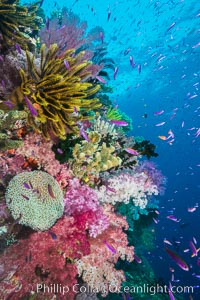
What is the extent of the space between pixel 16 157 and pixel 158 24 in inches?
1607

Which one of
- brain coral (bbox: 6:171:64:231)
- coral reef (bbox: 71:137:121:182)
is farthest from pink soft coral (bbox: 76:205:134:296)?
brain coral (bbox: 6:171:64:231)

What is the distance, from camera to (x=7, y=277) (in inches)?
139

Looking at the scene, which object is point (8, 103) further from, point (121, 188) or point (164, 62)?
point (164, 62)

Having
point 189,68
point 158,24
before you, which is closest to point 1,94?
point 158,24

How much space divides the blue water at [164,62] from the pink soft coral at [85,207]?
1106 centimetres

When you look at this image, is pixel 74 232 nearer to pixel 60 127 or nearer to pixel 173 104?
pixel 60 127

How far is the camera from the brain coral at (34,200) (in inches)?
143

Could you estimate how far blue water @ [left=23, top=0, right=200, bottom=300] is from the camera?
30203mm

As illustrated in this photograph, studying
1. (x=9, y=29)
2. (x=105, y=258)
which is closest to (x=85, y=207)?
(x=105, y=258)

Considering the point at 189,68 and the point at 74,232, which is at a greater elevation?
the point at 189,68

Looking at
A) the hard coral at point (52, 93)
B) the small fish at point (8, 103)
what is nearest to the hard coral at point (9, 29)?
the hard coral at point (52, 93)

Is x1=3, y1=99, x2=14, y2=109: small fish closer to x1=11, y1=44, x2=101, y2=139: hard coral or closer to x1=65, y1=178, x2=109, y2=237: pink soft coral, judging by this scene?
x1=11, y1=44, x2=101, y2=139: hard coral

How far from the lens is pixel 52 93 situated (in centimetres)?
369

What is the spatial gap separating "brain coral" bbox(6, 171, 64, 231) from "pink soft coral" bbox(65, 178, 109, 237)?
0.34 meters
